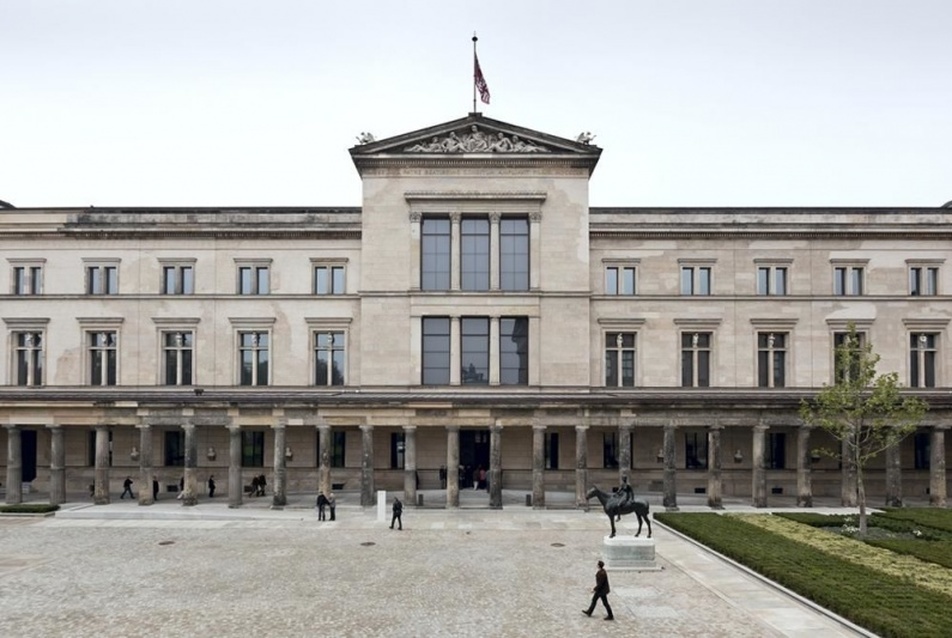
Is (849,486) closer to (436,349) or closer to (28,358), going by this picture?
(436,349)

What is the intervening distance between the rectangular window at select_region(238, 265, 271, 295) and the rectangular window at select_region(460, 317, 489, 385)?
49.9ft

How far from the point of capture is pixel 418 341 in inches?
1909

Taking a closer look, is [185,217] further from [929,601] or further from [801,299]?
[929,601]

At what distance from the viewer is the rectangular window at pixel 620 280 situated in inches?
2003

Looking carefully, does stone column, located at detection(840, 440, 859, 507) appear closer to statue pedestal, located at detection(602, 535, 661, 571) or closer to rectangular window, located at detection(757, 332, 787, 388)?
rectangular window, located at detection(757, 332, 787, 388)

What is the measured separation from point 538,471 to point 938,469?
25.6m

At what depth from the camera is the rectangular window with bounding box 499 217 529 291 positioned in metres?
49.2

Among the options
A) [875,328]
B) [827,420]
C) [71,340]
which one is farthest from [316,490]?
[875,328]

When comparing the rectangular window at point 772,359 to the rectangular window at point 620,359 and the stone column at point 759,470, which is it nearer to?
the stone column at point 759,470

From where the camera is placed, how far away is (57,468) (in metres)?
44.3

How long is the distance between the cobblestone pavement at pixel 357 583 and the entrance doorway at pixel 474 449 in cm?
1107

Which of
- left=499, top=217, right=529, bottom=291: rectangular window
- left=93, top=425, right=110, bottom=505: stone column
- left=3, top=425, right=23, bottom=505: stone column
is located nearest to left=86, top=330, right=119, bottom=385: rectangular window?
left=3, top=425, right=23, bottom=505: stone column

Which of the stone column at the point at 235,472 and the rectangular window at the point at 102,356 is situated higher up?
the rectangular window at the point at 102,356

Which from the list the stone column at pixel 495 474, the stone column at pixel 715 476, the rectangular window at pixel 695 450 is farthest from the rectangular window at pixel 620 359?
the stone column at pixel 495 474
